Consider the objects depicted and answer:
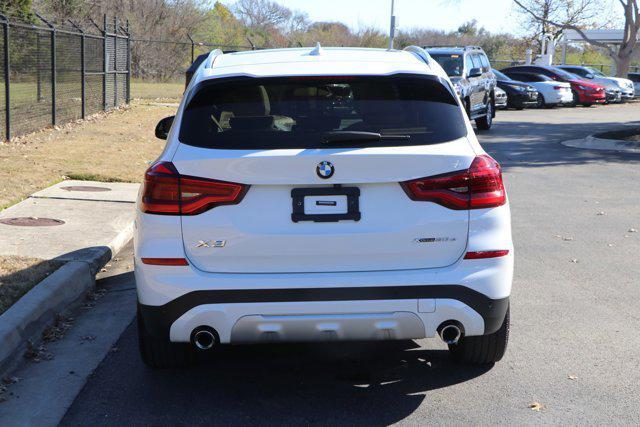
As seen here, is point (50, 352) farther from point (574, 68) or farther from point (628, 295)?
point (574, 68)

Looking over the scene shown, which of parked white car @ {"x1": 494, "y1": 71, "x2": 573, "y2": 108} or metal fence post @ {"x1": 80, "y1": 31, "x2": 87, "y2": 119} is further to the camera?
parked white car @ {"x1": 494, "y1": 71, "x2": 573, "y2": 108}

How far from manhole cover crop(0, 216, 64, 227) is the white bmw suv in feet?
15.1

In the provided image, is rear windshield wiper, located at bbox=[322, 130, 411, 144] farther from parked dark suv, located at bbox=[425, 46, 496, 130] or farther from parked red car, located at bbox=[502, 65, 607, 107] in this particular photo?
parked red car, located at bbox=[502, 65, 607, 107]

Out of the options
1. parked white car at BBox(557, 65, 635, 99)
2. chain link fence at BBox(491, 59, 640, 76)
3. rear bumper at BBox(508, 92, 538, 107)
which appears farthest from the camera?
chain link fence at BBox(491, 59, 640, 76)

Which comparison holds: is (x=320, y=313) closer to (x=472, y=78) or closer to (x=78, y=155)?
(x=78, y=155)

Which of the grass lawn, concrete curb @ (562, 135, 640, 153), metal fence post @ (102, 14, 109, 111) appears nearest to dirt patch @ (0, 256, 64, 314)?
the grass lawn

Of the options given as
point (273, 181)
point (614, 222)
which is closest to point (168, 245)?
point (273, 181)

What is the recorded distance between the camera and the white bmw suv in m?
4.32

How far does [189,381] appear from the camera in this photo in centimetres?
505

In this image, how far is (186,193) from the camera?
436 cm

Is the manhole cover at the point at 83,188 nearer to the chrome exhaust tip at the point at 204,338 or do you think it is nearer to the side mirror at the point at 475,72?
the chrome exhaust tip at the point at 204,338

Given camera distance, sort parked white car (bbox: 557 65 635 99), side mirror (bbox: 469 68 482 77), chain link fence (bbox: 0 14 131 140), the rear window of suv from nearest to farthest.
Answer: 1. the rear window of suv
2. chain link fence (bbox: 0 14 131 140)
3. side mirror (bbox: 469 68 482 77)
4. parked white car (bbox: 557 65 635 99)

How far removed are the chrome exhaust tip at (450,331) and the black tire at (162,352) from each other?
145 centimetres

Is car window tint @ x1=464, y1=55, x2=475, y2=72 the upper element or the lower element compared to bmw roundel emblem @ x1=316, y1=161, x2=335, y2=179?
upper
